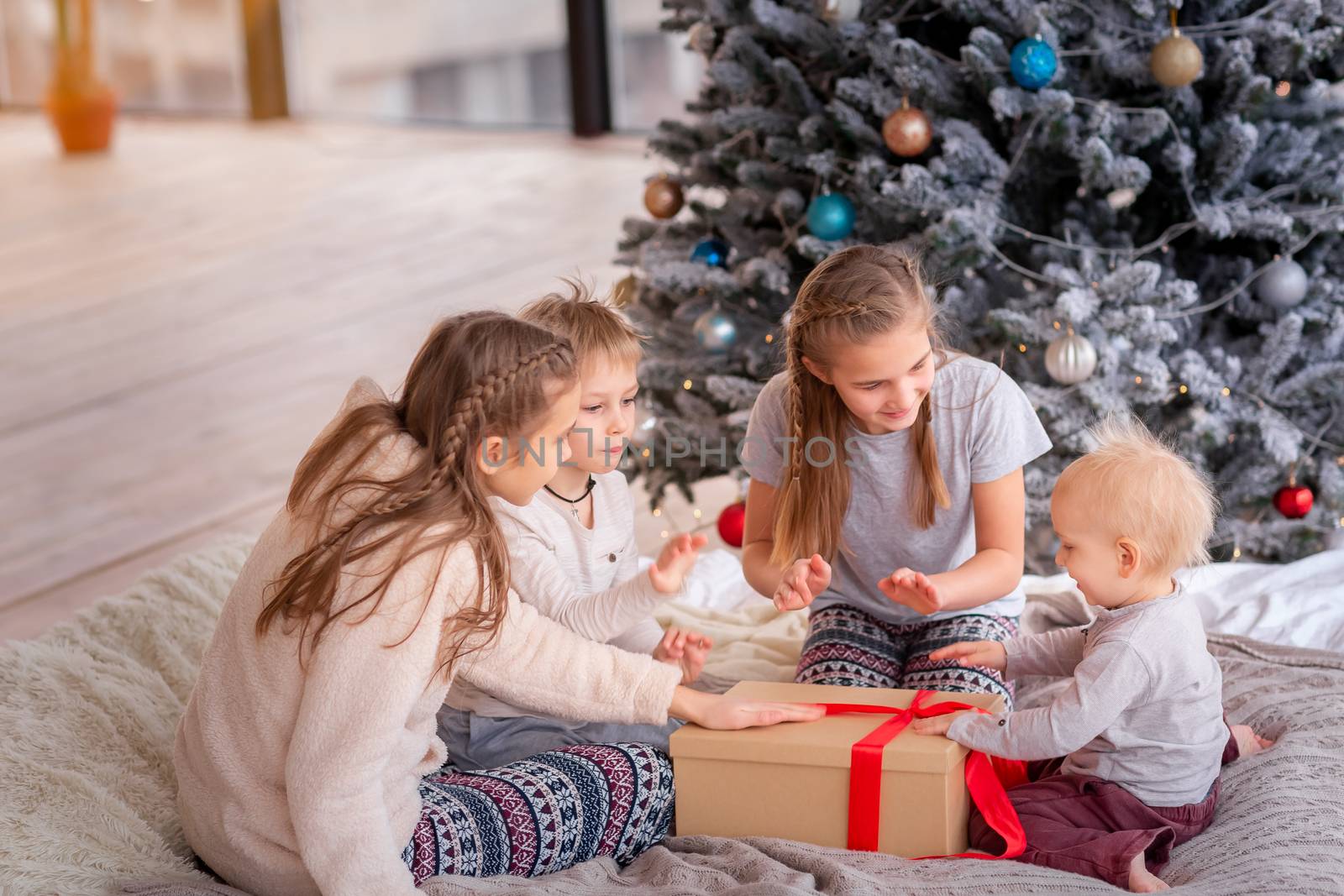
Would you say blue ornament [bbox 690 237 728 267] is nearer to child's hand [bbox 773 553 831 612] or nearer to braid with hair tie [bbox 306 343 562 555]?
child's hand [bbox 773 553 831 612]

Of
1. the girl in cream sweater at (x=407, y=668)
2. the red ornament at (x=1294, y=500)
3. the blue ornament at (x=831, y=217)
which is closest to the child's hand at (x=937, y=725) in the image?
the girl in cream sweater at (x=407, y=668)

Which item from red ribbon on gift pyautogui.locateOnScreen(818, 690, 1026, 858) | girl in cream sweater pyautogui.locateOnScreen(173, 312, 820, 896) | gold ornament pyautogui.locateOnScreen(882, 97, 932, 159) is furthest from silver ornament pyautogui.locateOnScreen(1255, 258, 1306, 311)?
girl in cream sweater pyautogui.locateOnScreen(173, 312, 820, 896)

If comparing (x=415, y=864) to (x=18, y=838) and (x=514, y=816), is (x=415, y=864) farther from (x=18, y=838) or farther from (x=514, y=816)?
(x=18, y=838)

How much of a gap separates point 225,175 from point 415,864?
553 cm

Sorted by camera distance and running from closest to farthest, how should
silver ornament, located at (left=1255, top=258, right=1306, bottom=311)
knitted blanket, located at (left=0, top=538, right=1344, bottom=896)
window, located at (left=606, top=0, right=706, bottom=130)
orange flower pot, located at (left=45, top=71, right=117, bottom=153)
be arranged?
knitted blanket, located at (left=0, top=538, right=1344, bottom=896) < silver ornament, located at (left=1255, top=258, right=1306, bottom=311) < window, located at (left=606, top=0, right=706, bottom=130) < orange flower pot, located at (left=45, top=71, right=117, bottom=153)

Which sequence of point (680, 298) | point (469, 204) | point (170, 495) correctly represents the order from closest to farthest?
1. point (680, 298)
2. point (170, 495)
3. point (469, 204)

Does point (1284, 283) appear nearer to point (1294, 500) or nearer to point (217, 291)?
point (1294, 500)

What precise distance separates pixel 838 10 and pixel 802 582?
39.3 inches

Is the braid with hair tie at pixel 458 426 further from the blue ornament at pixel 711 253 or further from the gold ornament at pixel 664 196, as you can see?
the gold ornament at pixel 664 196

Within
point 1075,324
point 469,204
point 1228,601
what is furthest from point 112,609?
point 469,204

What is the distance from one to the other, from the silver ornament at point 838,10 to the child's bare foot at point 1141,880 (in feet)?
4.29

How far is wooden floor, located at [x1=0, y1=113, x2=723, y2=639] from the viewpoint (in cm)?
308

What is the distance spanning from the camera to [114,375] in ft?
13.1

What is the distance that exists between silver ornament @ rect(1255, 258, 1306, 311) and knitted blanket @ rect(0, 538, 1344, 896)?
0.58 metres
